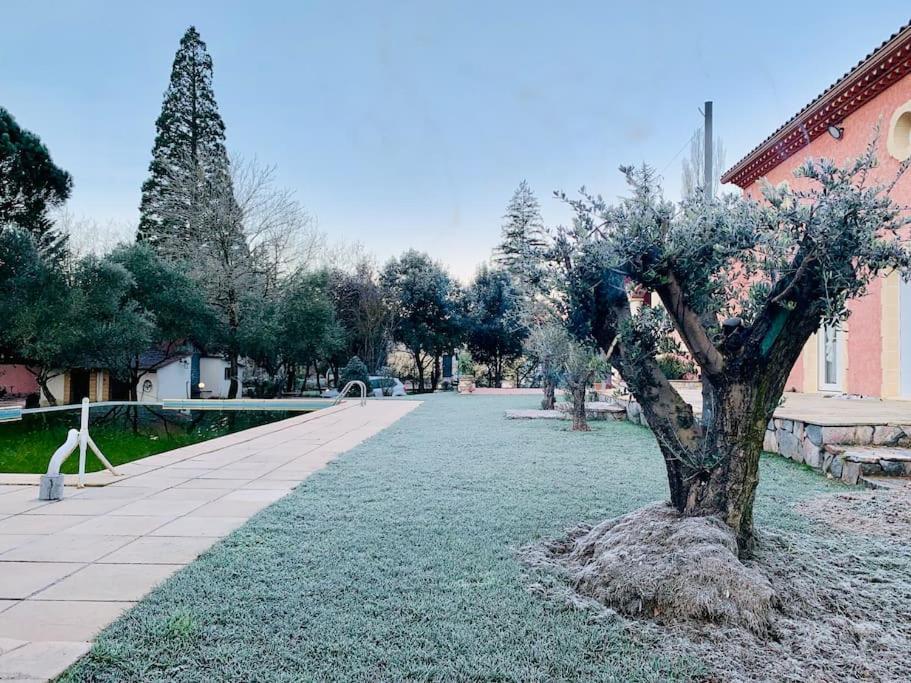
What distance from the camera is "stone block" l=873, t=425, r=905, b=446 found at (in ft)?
17.7

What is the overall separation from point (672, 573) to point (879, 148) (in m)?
9.45

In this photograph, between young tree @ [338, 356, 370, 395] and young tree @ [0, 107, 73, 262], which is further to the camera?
young tree @ [338, 356, 370, 395]

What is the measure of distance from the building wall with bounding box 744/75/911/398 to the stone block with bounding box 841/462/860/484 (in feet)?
14.0

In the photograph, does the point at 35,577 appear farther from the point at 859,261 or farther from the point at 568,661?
the point at 859,261

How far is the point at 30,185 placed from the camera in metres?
15.8

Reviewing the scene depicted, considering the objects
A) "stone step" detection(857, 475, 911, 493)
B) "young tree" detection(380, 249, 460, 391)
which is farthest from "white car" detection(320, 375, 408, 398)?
"stone step" detection(857, 475, 911, 493)

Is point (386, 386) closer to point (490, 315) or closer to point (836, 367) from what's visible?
point (490, 315)

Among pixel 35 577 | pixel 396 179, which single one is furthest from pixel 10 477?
pixel 396 179

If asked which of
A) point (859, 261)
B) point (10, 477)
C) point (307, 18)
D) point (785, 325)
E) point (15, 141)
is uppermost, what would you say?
point (307, 18)

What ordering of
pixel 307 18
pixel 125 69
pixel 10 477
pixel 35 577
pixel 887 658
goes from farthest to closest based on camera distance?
pixel 125 69 < pixel 307 18 < pixel 10 477 < pixel 35 577 < pixel 887 658

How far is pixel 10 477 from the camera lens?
5094 mm

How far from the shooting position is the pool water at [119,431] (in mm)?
7359

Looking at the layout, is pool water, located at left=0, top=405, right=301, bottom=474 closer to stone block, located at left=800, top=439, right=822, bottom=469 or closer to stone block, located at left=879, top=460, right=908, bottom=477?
stone block, located at left=800, top=439, right=822, bottom=469

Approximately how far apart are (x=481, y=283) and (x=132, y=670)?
22512mm
